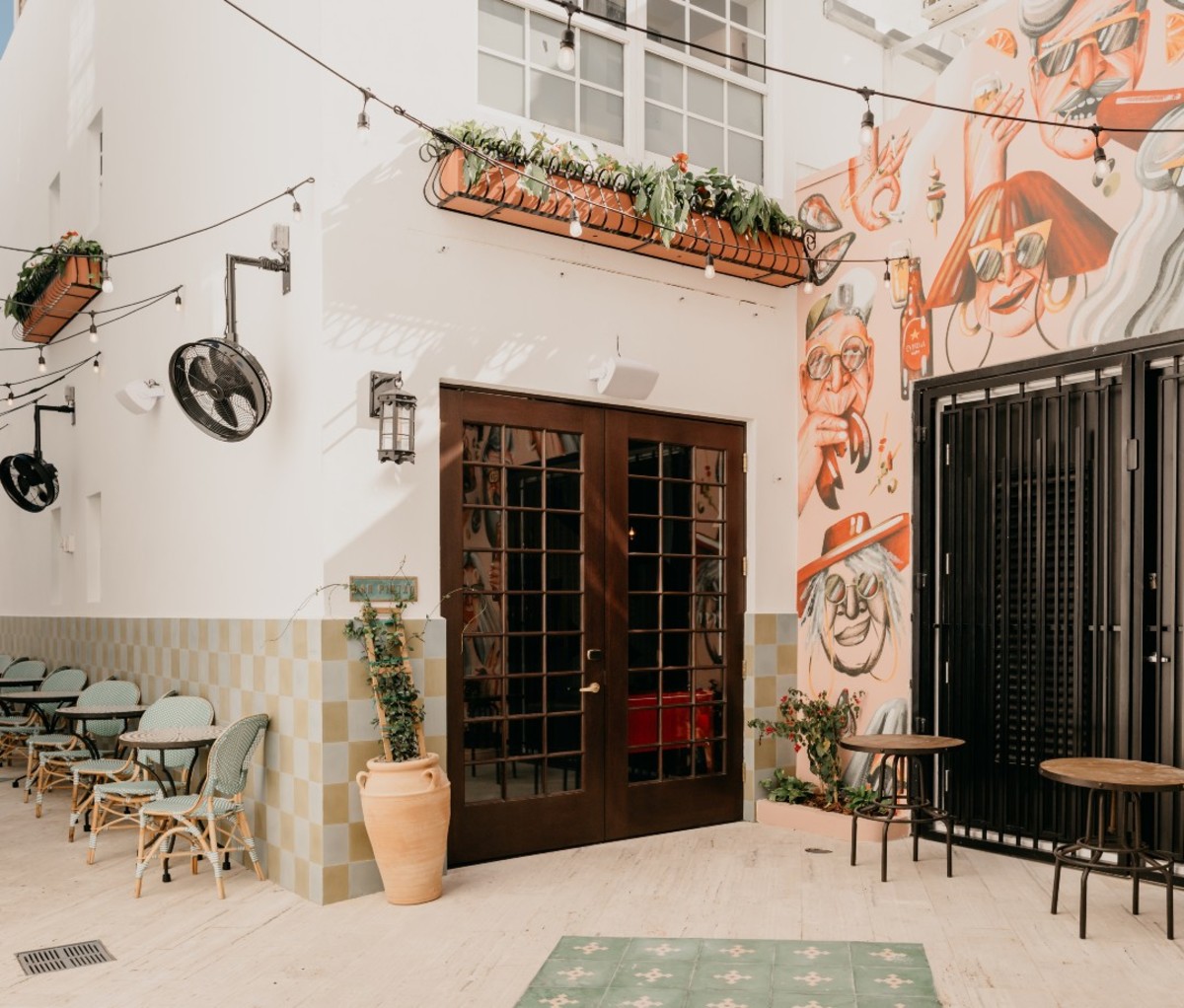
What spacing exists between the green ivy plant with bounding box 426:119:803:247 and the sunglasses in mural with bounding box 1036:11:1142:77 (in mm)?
1663

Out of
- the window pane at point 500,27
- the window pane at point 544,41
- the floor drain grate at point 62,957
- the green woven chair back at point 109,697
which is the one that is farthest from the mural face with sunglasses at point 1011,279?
the green woven chair back at point 109,697

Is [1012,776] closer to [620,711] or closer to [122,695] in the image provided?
[620,711]

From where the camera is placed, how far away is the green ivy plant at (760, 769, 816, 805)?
6730 millimetres

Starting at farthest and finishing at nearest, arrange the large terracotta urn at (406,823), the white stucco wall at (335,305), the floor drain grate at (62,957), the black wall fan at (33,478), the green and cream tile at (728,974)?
the black wall fan at (33,478) → the white stucco wall at (335,305) → the large terracotta urn at (406,823) → the floor drain grate at (62,957) → the green and cream tile at (728,974)

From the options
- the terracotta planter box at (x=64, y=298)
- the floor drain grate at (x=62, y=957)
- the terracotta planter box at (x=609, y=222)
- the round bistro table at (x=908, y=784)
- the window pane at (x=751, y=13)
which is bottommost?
the floor drain grate at (x=62, y=957)

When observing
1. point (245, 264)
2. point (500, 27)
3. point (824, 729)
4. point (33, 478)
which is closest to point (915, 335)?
point (824, 729)

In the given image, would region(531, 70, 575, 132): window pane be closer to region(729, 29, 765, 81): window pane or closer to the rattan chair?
region(729, 29, 765, 81): window pane

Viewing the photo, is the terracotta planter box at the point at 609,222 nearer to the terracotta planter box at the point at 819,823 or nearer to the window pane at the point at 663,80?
the window pane at the point at 663,80

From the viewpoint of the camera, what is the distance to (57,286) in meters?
8.78

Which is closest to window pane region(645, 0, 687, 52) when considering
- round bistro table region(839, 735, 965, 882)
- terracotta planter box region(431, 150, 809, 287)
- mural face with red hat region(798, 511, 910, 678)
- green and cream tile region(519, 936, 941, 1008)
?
terracotta planter box region(431, 150, 809, 287)

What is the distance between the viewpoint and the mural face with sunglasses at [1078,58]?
5461 millimetres

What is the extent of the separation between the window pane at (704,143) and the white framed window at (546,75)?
1.79 ft

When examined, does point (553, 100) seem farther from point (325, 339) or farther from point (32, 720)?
point (32, 720)

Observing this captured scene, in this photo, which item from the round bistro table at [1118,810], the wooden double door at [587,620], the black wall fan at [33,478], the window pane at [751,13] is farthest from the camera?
the black wall fan at [33,478]
